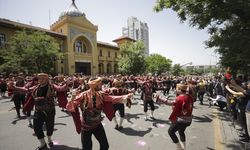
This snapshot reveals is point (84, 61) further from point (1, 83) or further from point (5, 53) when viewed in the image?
point (1, 83)

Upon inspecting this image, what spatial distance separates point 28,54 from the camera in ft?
66.5

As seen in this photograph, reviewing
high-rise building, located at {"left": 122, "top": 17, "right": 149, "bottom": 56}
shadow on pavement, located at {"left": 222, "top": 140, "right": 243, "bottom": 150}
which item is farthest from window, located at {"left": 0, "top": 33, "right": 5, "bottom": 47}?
high-rise building, located at {"left": 122, "top": 17, "right": 149, "bottom": 56}

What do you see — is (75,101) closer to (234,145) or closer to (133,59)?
(234,145)

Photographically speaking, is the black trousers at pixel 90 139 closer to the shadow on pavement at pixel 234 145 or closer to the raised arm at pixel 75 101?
the raised arm at pixel 75 101

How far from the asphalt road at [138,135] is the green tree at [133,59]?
2838 centimetres

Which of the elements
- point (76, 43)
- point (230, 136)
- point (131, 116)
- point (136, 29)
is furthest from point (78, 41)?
point (136, 29)

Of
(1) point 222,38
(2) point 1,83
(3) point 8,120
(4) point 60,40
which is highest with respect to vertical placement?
(4) point 60,40

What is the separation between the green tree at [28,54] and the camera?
65.9 feet

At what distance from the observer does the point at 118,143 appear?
5027 millimetres

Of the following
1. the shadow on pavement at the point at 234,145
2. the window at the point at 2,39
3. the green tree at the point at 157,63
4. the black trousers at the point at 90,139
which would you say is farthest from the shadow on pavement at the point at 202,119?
the green tree at the point at 157,63

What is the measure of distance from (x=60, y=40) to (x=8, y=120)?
25.1 m

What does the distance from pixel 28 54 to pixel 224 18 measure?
20.2 metres

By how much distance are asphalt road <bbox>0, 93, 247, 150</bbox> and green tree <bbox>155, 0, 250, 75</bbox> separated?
310cm

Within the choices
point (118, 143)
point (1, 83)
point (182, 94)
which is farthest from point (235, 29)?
point (1, 83)
